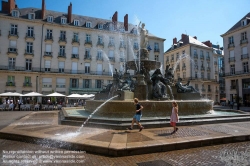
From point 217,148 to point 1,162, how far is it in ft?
19.2

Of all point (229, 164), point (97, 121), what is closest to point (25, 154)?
point (97, 121)

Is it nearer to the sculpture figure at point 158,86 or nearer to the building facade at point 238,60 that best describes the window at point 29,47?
the sculpture figure at point 158,86

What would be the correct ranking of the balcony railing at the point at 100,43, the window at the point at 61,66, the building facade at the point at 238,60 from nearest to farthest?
the building facade at the point at 238,60 < the window at the point at 61,66 < the balcony railing at the point at 100,43

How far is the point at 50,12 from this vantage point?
40.2 meters

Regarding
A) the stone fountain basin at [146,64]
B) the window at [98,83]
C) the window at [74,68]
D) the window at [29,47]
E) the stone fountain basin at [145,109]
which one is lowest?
the stone fountain basin at [145,109]

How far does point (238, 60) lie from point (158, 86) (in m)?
36.3

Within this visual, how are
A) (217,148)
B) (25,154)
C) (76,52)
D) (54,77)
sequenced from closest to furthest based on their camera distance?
(25,154) < (217,148) < (54,77) < (76,52)

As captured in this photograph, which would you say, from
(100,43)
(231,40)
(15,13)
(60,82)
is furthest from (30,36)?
(231,40)

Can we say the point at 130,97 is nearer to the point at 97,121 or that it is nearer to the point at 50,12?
the point at 97,121

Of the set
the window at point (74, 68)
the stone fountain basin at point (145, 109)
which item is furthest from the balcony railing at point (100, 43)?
the stone fountain basin at point (145, 109)

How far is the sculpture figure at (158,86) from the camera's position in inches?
430

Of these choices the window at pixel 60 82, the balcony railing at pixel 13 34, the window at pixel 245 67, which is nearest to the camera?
the balcony railing at pixel 13 34

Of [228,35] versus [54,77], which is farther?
[228,35]

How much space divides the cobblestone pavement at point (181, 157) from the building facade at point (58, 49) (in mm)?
28488
